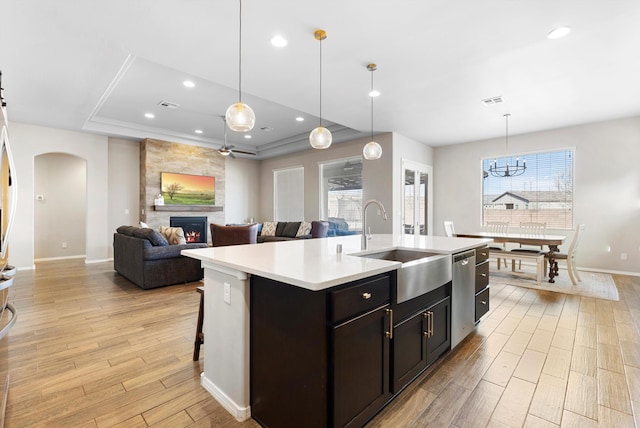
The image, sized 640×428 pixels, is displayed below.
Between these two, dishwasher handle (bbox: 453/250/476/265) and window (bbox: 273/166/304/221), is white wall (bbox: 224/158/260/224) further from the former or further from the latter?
dishwasher handle (bbox: 453/250/476/265)

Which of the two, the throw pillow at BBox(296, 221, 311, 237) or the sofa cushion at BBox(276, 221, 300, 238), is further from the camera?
the sofa cushion at BBox(276, 221, 300, 238)

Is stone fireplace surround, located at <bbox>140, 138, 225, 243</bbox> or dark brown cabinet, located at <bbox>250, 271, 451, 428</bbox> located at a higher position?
stone fireplace surround, located at <bbox>140, 138, 225, 243</bbox>

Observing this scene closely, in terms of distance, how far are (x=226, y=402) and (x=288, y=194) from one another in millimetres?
7339

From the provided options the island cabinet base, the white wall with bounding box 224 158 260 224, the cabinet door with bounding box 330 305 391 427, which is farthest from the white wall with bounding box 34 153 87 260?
the cabinet door with bounding box 330 305 391 427

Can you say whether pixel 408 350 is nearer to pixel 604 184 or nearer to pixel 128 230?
pixel 128 230

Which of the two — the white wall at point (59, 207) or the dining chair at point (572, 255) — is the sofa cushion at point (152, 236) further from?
the dining chair at point (572, 255)

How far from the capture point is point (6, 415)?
168 cm

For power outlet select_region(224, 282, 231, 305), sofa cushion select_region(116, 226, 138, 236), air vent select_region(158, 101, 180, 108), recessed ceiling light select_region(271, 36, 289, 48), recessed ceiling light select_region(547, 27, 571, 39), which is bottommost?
power outlet select_region(224, 282, 231, 305)

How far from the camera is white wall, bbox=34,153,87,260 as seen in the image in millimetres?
6965

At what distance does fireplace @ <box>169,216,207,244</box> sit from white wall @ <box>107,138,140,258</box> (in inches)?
35.6

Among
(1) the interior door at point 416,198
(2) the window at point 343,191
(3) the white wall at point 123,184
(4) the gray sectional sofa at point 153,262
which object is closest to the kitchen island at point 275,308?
(4) the gray sectional sofa at point 153,262

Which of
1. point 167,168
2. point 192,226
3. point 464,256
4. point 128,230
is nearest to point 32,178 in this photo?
point 167,168

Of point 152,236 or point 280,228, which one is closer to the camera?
point 152,236

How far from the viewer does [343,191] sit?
7.46 metres
